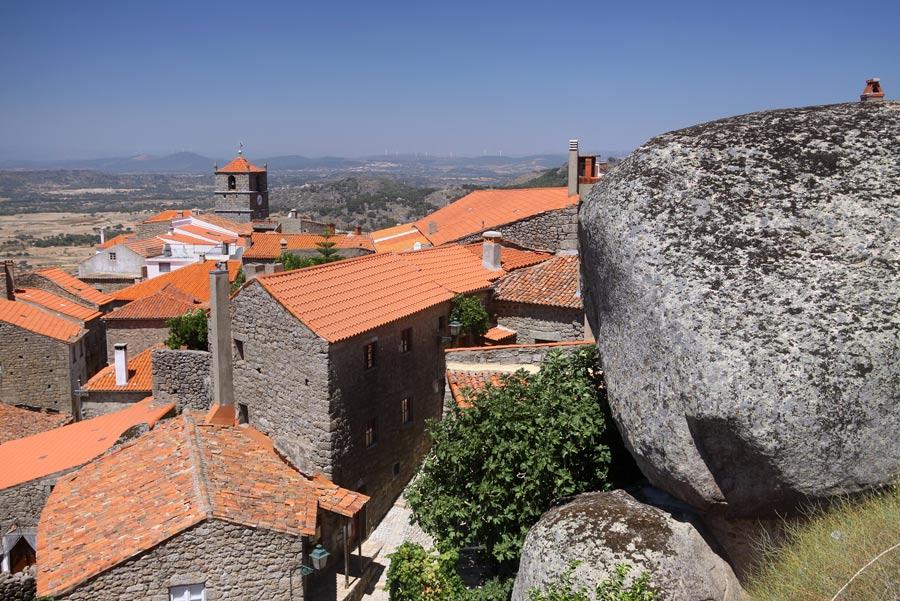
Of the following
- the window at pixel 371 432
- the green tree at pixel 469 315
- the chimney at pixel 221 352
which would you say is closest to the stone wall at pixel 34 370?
the chimney at pixel 221 352

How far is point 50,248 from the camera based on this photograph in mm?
131375

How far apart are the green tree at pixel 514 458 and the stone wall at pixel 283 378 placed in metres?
4.79

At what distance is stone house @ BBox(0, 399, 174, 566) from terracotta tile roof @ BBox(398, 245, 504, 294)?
826cm

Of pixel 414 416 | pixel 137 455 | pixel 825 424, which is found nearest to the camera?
pixel 825 424

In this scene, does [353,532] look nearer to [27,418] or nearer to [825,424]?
[825,424]

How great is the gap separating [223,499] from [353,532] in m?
3.93

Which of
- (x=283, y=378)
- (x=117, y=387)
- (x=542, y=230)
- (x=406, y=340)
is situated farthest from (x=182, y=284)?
(x=283, y=378)

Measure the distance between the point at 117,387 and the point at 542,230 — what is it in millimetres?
16233

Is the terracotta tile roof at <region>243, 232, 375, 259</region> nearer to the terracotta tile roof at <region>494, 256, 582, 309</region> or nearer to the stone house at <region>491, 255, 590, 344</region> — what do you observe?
the terracotta tile roof at <region>494, 256, 582, 309</region>

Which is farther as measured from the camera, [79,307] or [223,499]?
[79,307]

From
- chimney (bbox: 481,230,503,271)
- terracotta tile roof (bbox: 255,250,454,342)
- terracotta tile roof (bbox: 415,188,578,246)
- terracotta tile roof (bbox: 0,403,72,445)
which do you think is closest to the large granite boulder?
terracotta tile roof (bbox: 255,250,454,342)

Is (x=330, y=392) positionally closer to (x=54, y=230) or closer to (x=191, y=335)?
(x=191, y=335)

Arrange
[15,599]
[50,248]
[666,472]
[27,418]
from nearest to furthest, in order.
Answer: [666,472] → [15,599] → [27,418] → [50,248]

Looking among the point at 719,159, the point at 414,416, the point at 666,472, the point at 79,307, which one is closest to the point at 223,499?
the point at 414,416
